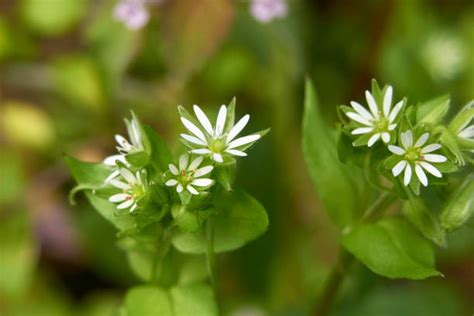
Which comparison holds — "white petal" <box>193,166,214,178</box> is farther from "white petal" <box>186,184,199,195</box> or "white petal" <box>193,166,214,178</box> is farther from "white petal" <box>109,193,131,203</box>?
"white petal" <box>109,193,131,203</box>

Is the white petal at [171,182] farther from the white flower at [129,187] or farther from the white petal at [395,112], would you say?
the white petal at [395,112]

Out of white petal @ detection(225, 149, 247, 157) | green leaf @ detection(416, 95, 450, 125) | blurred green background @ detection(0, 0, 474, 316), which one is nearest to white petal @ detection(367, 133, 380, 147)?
green leaf @ detection(416, 95, 450, 125)

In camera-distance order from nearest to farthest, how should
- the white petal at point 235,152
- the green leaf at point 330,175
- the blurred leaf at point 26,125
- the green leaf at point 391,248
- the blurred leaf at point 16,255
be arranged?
the white petal at point 235,152
the green leaf at point 391,248
the green leaf at point 330,175
the blurred leaf at point 16,255
the blurred leaf at point 26,125

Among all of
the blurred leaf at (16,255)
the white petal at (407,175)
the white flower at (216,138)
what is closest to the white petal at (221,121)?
the white flower at (216,138)

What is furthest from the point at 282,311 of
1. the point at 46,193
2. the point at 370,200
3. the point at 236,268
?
the point at 46,193

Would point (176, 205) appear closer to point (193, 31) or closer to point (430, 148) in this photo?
point (430, 148)

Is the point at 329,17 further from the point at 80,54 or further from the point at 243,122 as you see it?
the point at 243,122
